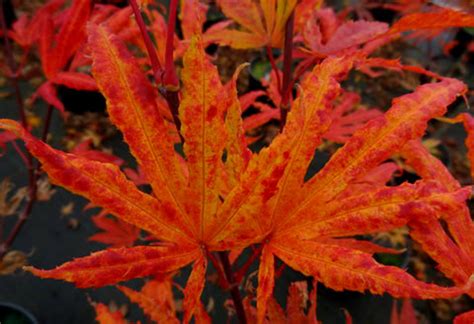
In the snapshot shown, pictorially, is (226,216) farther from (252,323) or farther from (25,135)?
(252,323)

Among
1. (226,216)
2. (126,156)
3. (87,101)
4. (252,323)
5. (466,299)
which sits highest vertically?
(226,216)

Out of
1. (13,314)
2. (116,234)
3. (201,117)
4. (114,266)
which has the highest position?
(201,117)

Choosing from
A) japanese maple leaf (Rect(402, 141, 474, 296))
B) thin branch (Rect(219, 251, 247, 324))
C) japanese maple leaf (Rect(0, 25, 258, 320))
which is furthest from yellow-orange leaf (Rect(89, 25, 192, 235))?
japanese maple leaf (Rect(402, 141, 474, 296))

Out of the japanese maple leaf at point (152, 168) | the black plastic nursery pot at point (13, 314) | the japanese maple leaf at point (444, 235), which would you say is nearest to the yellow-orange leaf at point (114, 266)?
the japanese maple leaf at point (152, 168)

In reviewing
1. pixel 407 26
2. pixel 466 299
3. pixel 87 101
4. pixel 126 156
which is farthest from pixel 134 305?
pixel 407 26

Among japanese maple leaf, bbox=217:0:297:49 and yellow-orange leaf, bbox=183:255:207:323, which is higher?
japanese maple leaf, bbox=217:0:297:49

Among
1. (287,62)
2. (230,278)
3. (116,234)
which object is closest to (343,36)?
(287,62)

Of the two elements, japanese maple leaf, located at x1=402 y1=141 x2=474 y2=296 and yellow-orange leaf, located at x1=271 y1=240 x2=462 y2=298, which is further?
japanese maple leaf, located at x1=402 y1=141 x2=474 y2=296

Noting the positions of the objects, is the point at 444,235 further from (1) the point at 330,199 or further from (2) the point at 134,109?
(2) the point at 134,109

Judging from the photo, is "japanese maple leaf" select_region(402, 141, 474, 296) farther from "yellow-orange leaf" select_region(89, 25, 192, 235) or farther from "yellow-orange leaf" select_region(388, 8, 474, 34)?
"yellow-orange leaf" select_region(89, 25, 192, 235)
